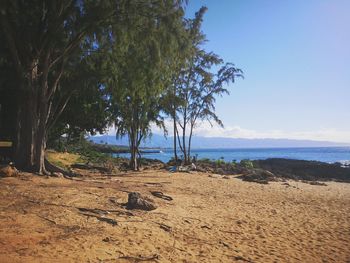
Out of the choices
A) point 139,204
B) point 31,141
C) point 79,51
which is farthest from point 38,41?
point 139,204

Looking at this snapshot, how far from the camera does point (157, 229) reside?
7844mm

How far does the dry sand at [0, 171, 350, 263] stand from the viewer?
6.13 meters

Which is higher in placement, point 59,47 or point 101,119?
point 59,47

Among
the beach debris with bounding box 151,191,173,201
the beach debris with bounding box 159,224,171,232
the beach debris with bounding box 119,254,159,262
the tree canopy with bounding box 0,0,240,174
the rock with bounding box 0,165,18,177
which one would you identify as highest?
the tree canopy with bounding box 0,0,240,174

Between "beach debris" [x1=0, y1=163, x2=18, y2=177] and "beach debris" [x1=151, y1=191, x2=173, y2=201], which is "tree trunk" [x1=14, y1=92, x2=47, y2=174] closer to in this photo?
"beach debris" [x1=0, y1=163, x2=18, y2=177]

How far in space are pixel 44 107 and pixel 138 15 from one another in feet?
17.4

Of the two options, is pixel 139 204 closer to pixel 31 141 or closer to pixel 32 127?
pixel 31 141

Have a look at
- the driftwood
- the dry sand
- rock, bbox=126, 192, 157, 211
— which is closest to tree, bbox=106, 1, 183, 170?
the dry sand

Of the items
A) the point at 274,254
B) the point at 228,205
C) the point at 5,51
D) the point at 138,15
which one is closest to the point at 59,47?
the point at 5,51

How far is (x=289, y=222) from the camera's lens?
33.5 ft

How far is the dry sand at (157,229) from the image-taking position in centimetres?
613

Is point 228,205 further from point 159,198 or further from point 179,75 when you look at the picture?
point 179,75

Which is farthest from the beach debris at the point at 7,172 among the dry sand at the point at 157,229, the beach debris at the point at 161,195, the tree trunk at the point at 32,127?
the beach debris at the point at 161,195

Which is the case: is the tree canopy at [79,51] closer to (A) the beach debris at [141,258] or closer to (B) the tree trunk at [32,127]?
Result: (B) the tree trunk at [32,127]
